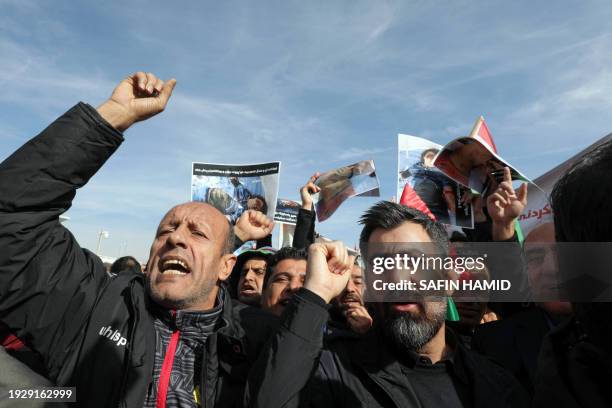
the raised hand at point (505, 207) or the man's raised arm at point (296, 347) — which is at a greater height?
the raised hand at point (505, 207)

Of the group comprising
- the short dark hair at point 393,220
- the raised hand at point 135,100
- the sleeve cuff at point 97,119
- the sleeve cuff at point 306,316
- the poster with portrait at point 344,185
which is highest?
the poster with portrait at point 344,185

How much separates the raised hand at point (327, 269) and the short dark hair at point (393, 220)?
19.0 inches

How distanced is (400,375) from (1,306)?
1.69 meters

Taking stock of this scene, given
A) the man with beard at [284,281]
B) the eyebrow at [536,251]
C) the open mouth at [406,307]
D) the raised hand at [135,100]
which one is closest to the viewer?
the raised hand at [135,100]

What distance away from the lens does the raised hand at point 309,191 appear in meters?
4.29

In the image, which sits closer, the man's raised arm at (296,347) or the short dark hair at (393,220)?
the man's raised arm at (296,347)

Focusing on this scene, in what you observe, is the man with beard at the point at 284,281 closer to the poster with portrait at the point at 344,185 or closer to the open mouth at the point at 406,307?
the poster with portrait at the point at 344,185

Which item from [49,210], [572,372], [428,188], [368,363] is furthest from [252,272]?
[572,372]

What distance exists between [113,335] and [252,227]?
1782 mm

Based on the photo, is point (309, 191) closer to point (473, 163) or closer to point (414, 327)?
point (473, 163)

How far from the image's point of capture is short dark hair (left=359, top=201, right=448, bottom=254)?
2.27 m

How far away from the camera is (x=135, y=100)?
197 centimetres

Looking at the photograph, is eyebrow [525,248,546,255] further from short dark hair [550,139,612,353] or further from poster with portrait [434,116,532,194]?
short dark hair [550,139,612,353]

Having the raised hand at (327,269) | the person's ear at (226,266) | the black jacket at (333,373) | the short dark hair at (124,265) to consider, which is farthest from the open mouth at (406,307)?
the short dark hair at (124,265)
